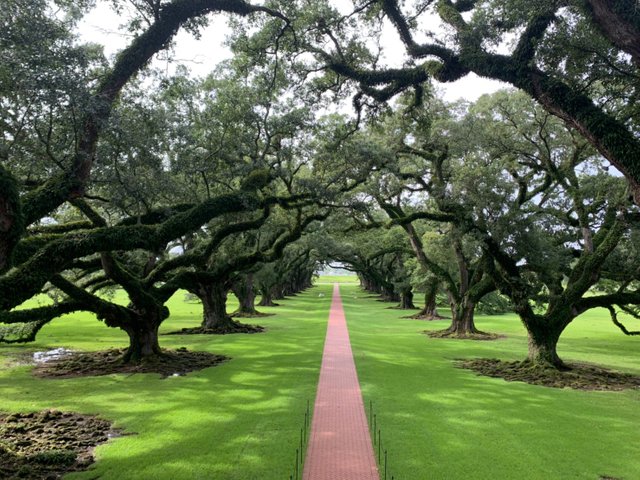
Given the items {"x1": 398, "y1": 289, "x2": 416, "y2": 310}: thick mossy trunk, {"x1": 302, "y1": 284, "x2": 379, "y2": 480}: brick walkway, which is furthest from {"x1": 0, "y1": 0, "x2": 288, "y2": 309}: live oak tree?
{"x1": 398, "y1": 289, "x2": 416, "y2": 310}: thick mossy trunk

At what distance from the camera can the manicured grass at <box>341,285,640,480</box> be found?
23.3 ft

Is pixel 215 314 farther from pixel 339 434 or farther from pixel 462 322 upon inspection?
pixel 339 434

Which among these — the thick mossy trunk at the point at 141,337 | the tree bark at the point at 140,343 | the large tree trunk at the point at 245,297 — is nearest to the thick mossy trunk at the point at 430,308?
the large tree trunk at the point at 245,297

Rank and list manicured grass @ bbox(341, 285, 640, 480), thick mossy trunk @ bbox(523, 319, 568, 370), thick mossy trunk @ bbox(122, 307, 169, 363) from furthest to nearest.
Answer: thick mossy trunk @ bbox(122, 307, 169, 363), thick mossy trunk @ bbox(523, 319, 568, 370), manicured grass @ bbox(341, 285, 640, 480)

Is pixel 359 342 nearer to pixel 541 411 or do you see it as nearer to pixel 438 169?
pixel 438 169

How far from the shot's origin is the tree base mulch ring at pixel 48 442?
21.8ft

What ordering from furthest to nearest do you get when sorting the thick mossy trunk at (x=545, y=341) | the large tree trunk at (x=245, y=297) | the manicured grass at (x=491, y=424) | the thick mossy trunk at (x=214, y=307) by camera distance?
the large tree trunk at (x=245, y=297)
the thick mossy trunk at (x=214, y=307)
the thick mossy trunk at (x=545, y=341)
the manicured grass at (x=491, y=424)

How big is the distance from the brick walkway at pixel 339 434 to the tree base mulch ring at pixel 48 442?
11.7 feet

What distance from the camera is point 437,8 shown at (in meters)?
9.24

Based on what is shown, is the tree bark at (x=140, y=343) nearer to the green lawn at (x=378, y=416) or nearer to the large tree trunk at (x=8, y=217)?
the green lawn at (x=378, y=416)

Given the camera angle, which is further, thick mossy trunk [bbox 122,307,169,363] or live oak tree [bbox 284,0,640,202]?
thick mossy trunk [bbox 122,307,169,363]

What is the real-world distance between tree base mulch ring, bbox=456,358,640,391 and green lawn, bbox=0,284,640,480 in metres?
0.75

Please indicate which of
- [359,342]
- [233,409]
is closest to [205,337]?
[359,342]

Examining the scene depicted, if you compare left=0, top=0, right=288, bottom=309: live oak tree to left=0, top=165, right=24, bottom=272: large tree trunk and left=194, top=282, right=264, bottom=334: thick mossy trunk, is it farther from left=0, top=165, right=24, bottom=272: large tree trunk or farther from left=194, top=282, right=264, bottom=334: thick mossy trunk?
left=194, top=282, right=264, bottom=334: thick mossy trunk
